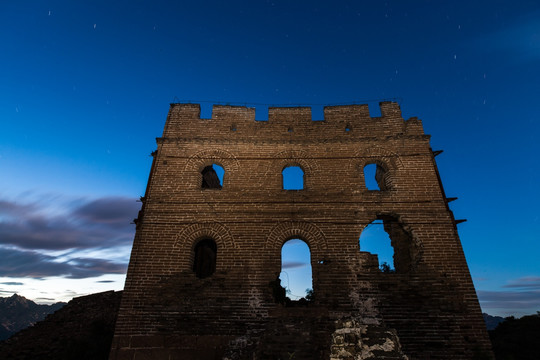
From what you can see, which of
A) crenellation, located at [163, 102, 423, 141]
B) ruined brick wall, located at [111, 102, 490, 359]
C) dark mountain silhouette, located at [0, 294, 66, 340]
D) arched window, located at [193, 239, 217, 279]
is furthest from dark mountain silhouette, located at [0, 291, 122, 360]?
dark mountain silhouette, located at [0, 294, 66, 340]

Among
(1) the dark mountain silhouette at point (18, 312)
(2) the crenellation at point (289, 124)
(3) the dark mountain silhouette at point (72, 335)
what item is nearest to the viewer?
(3) the dark mountain silhouette at point (72, 335)

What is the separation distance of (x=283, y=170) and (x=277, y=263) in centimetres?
320

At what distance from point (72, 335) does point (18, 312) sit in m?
101

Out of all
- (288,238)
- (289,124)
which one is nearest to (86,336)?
(288,238)

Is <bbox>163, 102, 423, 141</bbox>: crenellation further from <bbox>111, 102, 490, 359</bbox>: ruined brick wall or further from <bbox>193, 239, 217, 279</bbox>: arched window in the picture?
<bbox>193, 239, 217, 279</bbox>: arched window

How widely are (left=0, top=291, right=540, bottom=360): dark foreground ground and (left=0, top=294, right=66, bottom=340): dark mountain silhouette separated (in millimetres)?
85438

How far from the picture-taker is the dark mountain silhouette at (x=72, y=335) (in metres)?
8.37

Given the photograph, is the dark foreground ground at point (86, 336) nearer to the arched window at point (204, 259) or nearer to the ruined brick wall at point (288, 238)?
the ruined brick wall at point (288, 238)

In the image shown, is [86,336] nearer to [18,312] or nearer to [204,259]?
[204,259]

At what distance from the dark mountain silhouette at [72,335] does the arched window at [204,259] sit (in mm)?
3566

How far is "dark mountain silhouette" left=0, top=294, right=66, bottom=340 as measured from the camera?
73375 millimetres

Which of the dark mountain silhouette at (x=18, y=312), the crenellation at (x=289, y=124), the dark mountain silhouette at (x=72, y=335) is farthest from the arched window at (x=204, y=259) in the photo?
the dark mountain silhouette at (x=18, y=312)

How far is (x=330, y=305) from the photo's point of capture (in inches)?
287

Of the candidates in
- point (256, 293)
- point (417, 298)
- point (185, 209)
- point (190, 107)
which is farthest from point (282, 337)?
point (190, 107)
